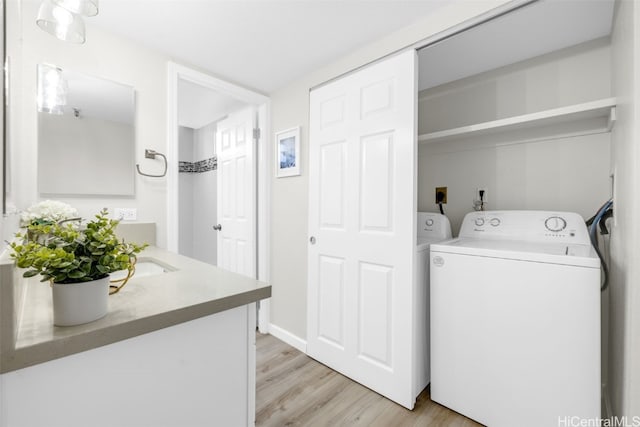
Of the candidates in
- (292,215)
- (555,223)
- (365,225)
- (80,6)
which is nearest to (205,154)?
(292,215)

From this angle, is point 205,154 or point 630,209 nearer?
point 630,209

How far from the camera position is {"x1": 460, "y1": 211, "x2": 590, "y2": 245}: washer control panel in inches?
62.0

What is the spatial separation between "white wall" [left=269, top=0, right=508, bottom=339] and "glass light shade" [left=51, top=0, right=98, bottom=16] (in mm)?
1447

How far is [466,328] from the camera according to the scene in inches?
60.9

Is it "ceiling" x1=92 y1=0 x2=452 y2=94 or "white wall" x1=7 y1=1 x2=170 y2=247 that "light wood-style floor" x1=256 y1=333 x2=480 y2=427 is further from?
"ceiling" x1=92 y1=0 x2=452 y2=94

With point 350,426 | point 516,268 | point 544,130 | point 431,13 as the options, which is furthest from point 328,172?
point 350,426

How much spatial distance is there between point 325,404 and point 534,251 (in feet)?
4.69

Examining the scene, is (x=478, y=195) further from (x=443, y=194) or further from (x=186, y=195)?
(x=186, y=195)

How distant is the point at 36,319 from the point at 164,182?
1491 mm

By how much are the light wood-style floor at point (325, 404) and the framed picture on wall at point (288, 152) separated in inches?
59.7

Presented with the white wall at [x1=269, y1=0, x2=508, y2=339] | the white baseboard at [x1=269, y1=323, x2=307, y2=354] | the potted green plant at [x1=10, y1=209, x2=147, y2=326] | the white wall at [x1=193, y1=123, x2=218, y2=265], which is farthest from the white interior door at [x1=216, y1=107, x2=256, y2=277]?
the potted green plant at [x1=10, y1=209, x2=147, y2=326]

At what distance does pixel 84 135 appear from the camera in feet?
5.43

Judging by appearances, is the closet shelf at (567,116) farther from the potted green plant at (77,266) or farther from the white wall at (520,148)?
the potted green plant at (77,266)

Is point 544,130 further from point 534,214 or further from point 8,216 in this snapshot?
point 8,216
